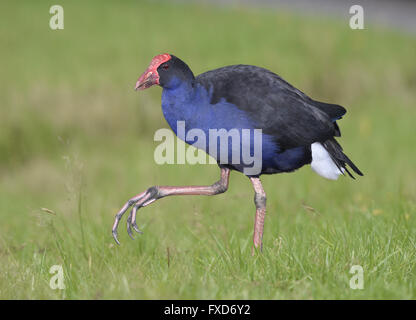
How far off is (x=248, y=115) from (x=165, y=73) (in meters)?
0.53

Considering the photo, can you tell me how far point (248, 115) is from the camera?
10.4 ft

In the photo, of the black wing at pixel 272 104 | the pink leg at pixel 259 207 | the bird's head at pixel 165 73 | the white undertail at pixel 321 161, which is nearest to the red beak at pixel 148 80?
the bird's head at pixel 165 73

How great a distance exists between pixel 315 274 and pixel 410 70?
8.11m

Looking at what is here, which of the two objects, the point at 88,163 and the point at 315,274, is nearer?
the point at 315,274

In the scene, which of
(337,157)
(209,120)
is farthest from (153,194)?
(337,157)

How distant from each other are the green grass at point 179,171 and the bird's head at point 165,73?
2.30 ft

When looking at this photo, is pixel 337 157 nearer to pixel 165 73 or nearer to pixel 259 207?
pixel 259 207

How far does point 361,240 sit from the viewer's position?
3445 millimetres

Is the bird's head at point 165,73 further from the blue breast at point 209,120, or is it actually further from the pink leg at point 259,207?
the pink leg at point 259,207

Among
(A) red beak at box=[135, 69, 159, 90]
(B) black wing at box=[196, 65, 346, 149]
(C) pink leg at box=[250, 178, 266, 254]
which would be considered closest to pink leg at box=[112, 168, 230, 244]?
(C) pink leg at box=[250, 178, 266, 254]

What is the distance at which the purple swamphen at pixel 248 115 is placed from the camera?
10.3 ft
